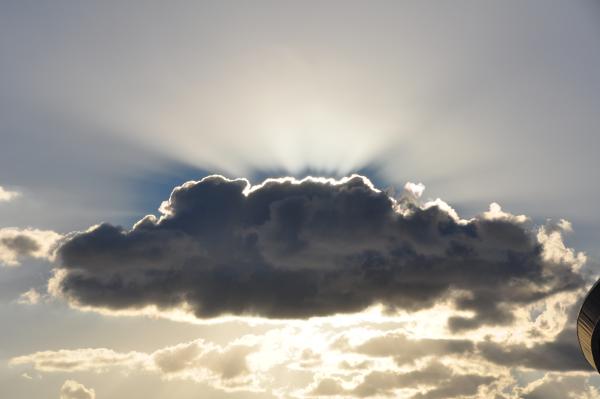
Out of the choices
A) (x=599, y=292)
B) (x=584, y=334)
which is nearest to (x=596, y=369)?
(x=584, y=334)

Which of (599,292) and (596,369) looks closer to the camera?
(599,292)

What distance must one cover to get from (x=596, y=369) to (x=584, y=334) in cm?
1108

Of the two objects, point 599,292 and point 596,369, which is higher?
point 599,292

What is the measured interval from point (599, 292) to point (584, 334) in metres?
16.3

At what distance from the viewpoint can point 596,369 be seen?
107 m

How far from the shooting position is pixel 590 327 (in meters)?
96.6

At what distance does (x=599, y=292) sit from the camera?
8906cm

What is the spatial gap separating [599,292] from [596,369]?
26890 mm

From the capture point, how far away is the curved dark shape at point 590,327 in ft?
298

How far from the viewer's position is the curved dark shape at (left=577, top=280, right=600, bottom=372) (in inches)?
3575

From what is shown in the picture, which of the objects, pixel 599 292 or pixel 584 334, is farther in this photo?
pixel 584 334

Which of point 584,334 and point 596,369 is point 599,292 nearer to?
point 584,334
